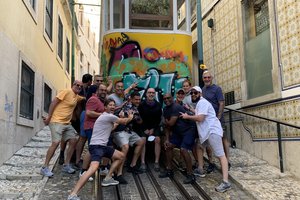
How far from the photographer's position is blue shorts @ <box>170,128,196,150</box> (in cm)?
616

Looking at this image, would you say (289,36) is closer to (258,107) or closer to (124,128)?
(258,107)

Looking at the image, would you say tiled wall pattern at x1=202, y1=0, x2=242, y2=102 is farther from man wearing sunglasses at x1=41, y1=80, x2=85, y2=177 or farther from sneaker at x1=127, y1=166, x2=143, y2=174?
man wearing sunglasses at x1=41, y1=80, x2=85, y2=177

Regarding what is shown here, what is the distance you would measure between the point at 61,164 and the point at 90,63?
24458 millimetres

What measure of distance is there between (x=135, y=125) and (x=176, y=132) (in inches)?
32.5

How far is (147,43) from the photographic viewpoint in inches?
325

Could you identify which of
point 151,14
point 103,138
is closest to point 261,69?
point 151,14

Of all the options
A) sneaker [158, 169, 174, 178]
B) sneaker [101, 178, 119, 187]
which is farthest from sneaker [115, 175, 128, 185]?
sneaker [158, 169, 174, 178]

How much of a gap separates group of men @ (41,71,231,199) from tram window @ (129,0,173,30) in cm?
216

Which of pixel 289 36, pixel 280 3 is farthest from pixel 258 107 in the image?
pixel 280 3

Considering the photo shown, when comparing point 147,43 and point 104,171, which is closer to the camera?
point 104,171

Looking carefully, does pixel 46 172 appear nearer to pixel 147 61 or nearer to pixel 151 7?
pixel 147 61

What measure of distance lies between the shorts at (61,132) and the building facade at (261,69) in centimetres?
408

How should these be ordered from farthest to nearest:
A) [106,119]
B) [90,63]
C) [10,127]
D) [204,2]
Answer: [90,63]
[204,2]
[10,127]
[106,119]

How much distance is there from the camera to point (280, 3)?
7121 mm
